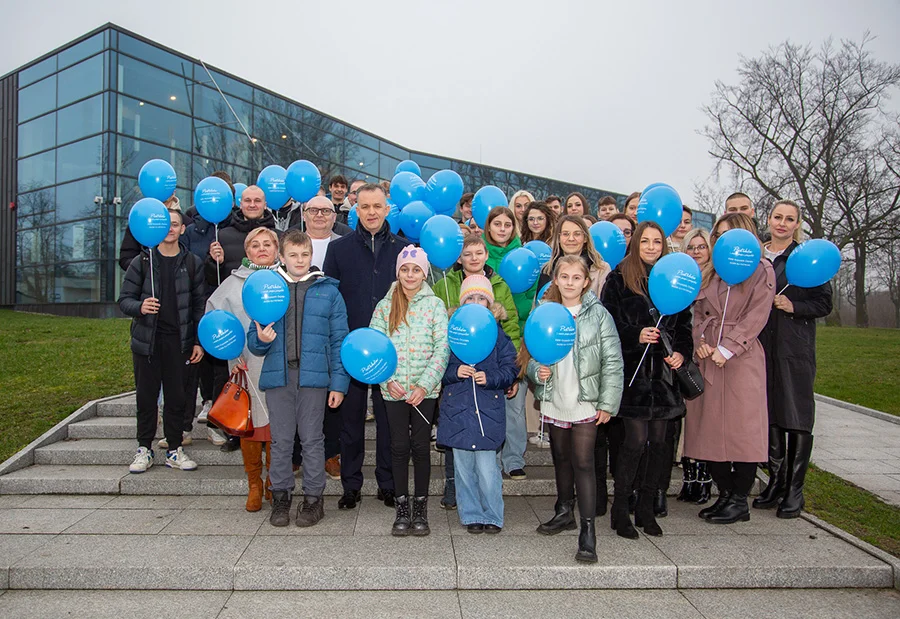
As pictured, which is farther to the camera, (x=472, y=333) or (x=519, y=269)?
(x=519, y=269)

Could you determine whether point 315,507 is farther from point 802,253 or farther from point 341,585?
point 802,253

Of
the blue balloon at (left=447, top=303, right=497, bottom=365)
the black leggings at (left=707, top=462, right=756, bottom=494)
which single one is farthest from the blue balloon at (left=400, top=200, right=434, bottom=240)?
the black leggings at (left=707, top=462, right=756, bottom=494)

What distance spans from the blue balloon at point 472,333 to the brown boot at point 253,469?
5.67ft

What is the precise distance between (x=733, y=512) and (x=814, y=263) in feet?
6.21

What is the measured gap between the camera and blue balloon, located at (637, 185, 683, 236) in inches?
190

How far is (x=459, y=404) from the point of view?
405 centimetres

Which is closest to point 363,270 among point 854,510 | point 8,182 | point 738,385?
point 738,385

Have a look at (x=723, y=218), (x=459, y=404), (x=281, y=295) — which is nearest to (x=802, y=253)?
(x=723, y=218)

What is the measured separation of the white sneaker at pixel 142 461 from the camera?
196 inches

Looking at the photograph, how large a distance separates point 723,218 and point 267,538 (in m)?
4.08

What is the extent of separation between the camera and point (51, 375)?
8.13 metres

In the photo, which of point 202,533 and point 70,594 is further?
point 202,533

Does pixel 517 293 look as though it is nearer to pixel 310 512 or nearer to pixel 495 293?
pixel 495 293

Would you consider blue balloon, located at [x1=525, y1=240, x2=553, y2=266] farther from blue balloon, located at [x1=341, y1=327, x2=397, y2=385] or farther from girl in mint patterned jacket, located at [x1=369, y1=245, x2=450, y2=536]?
blue balloon, located at [x1=341, y1=327, x2=397, y2=385]
